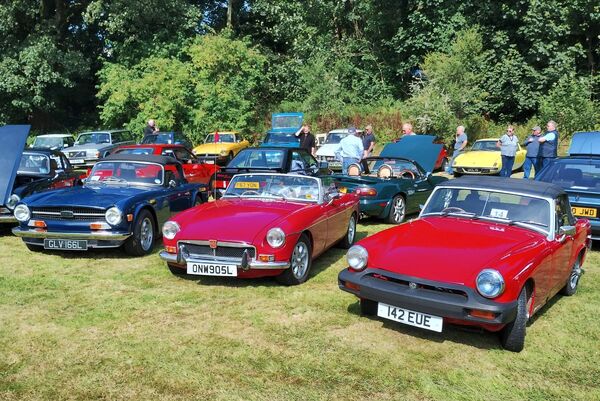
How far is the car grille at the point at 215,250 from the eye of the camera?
236 inches

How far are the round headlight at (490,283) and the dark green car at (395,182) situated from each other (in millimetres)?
4863

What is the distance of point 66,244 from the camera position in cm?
741

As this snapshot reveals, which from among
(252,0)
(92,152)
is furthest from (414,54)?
(92,152)

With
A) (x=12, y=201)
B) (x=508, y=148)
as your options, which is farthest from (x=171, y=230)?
(x=508, y=148)

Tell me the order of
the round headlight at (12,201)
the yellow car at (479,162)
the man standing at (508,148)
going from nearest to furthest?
the round headlight at (12,201), the man standing at (508,148), the yellow car at (479,162)

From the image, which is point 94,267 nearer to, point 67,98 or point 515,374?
point 515,374

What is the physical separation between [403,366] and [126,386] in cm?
216

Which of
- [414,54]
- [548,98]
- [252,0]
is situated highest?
[252,0]

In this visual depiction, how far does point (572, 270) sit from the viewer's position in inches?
238

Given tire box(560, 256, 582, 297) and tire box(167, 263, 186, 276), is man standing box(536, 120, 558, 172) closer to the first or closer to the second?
tire box(560, 256, 582, 297)

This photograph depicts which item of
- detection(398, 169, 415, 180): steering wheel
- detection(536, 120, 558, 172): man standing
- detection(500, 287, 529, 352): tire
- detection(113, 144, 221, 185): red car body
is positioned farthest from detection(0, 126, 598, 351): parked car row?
detection(536, 120, 558, 172): man standing

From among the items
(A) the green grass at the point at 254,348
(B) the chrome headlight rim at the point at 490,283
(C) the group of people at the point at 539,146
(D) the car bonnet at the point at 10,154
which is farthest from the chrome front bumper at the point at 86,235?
(C) the group of people at the point at 539,146

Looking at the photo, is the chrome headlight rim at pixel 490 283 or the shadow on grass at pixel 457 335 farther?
the shadow on grass at pixel 457 335

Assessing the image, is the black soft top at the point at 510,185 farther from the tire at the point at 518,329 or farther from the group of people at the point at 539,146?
the group of people at the point at 539,146
